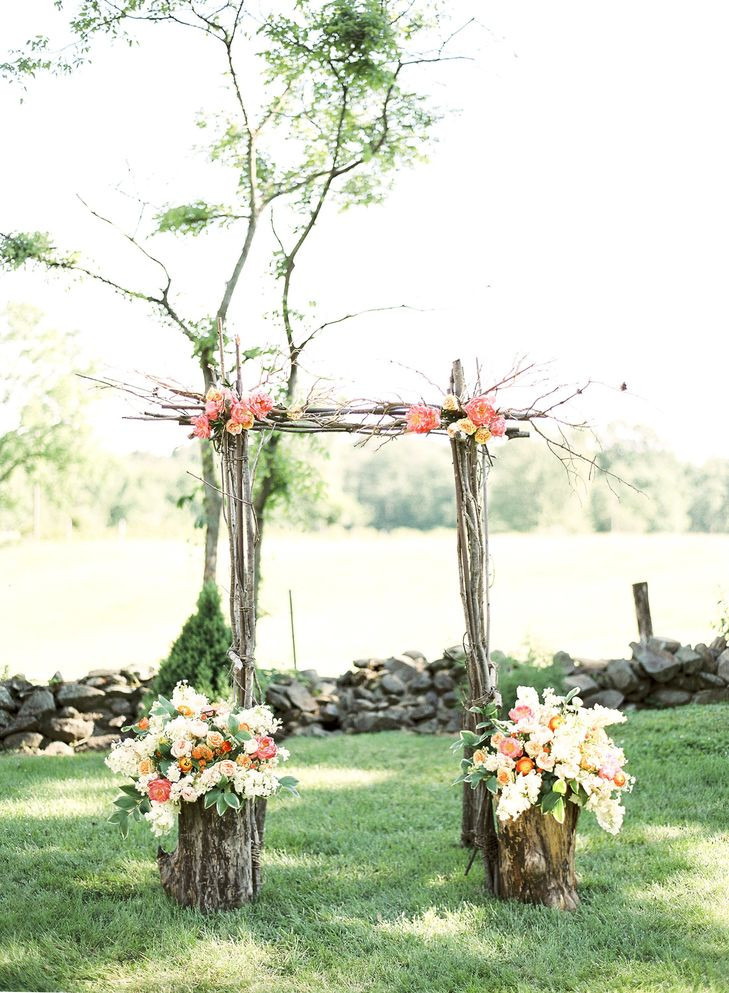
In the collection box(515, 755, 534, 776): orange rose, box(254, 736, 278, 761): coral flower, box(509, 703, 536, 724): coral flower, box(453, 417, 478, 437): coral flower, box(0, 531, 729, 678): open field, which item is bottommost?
box(0, 531, 729, 678): open field

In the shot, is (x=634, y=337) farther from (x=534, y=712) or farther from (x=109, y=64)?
(x=534, y=712)

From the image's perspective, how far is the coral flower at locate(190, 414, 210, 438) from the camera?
144 inches

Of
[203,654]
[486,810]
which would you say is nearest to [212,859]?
[486,810]

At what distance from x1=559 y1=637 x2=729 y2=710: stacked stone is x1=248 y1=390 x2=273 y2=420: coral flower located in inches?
163

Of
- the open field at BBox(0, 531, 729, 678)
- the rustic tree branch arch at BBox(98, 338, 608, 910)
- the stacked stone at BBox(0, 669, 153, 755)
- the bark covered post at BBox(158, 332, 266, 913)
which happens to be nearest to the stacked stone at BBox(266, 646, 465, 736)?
the stacked stone at BBox(0, 669, 153, 755)

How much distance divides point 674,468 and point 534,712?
2131 cm

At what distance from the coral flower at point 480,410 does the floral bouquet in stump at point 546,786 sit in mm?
1020

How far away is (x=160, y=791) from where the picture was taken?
3336mm

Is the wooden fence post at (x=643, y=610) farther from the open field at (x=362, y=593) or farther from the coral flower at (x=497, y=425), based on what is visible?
the open field at (x=362, y=593)

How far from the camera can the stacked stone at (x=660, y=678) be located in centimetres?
703

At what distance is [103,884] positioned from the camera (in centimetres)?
379

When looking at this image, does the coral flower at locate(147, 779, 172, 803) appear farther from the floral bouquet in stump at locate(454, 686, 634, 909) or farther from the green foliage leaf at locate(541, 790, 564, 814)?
the green foliage leaf at locate(541, 790, 564, 814)

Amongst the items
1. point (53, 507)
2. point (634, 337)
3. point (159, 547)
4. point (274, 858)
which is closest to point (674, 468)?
point (634, 337)

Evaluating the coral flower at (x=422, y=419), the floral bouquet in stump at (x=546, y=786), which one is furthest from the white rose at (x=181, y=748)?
the coral flower at (x=422, y=419)
